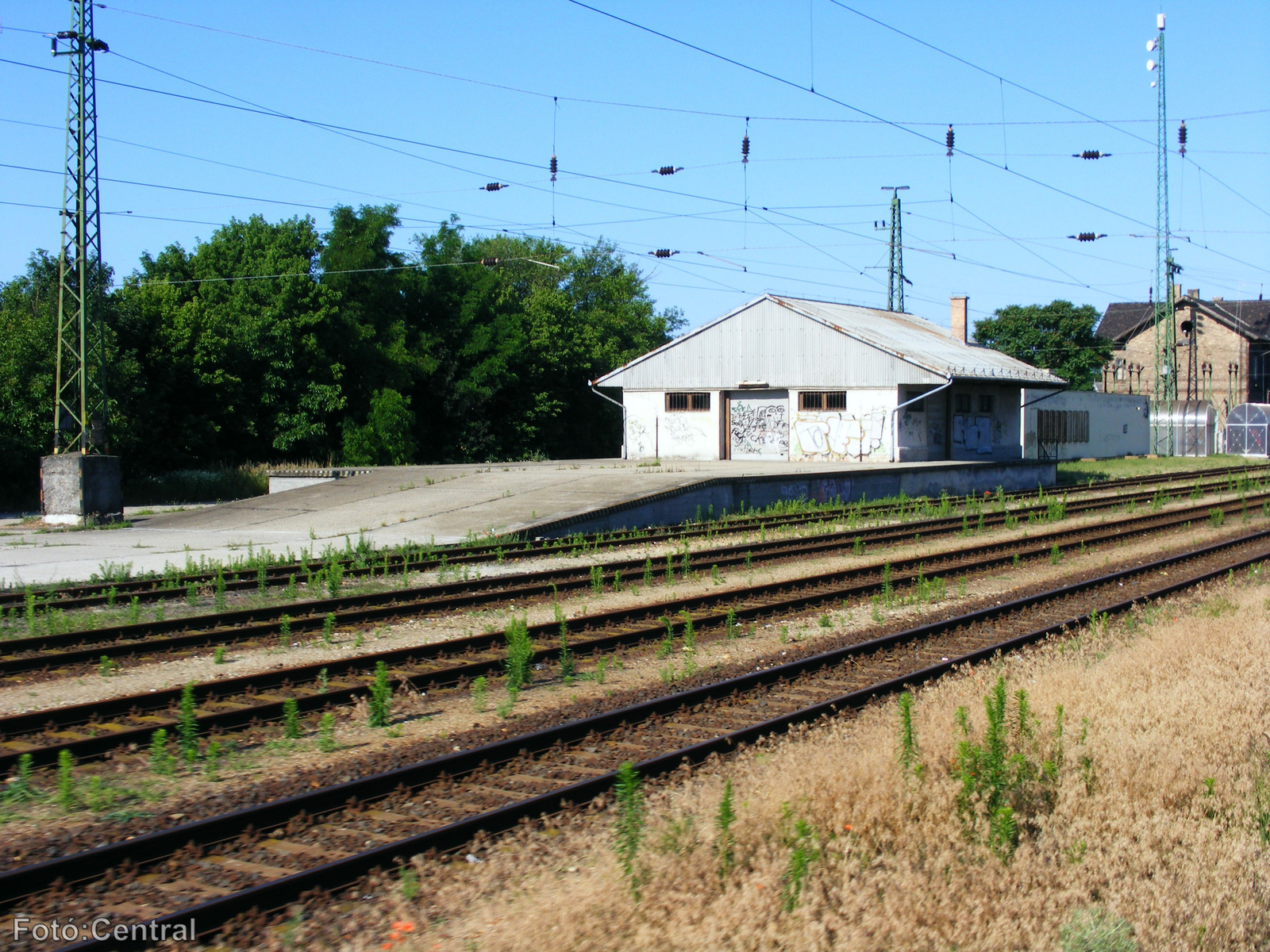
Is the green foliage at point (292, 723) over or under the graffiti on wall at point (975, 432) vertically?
under

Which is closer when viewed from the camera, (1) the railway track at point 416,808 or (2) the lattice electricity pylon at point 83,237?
(1) the railway track at point 416,808

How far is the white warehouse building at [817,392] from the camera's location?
36.3 meters

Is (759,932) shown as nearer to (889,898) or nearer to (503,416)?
(889,898)

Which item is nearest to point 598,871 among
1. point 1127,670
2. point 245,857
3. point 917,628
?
point 245,857

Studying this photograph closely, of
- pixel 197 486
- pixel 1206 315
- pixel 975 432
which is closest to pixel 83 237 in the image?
pixel 197 486

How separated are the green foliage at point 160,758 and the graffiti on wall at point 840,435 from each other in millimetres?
30936

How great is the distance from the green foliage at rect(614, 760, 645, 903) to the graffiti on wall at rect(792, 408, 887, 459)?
31.1 metres

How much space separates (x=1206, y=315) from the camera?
85.5 meters

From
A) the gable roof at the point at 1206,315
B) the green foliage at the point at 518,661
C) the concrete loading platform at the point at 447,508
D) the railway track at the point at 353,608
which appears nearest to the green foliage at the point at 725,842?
the green foliage at the point at 518,661

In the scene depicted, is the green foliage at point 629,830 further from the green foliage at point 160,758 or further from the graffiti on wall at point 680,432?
the graffiti on wall at point 680,432

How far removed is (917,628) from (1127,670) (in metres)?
2.72

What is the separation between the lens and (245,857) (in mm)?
5504

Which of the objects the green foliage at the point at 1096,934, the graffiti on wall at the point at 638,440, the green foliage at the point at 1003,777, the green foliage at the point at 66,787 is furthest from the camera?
the graffiti on wall at the point at 638,440

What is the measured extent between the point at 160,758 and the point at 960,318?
161 ft
